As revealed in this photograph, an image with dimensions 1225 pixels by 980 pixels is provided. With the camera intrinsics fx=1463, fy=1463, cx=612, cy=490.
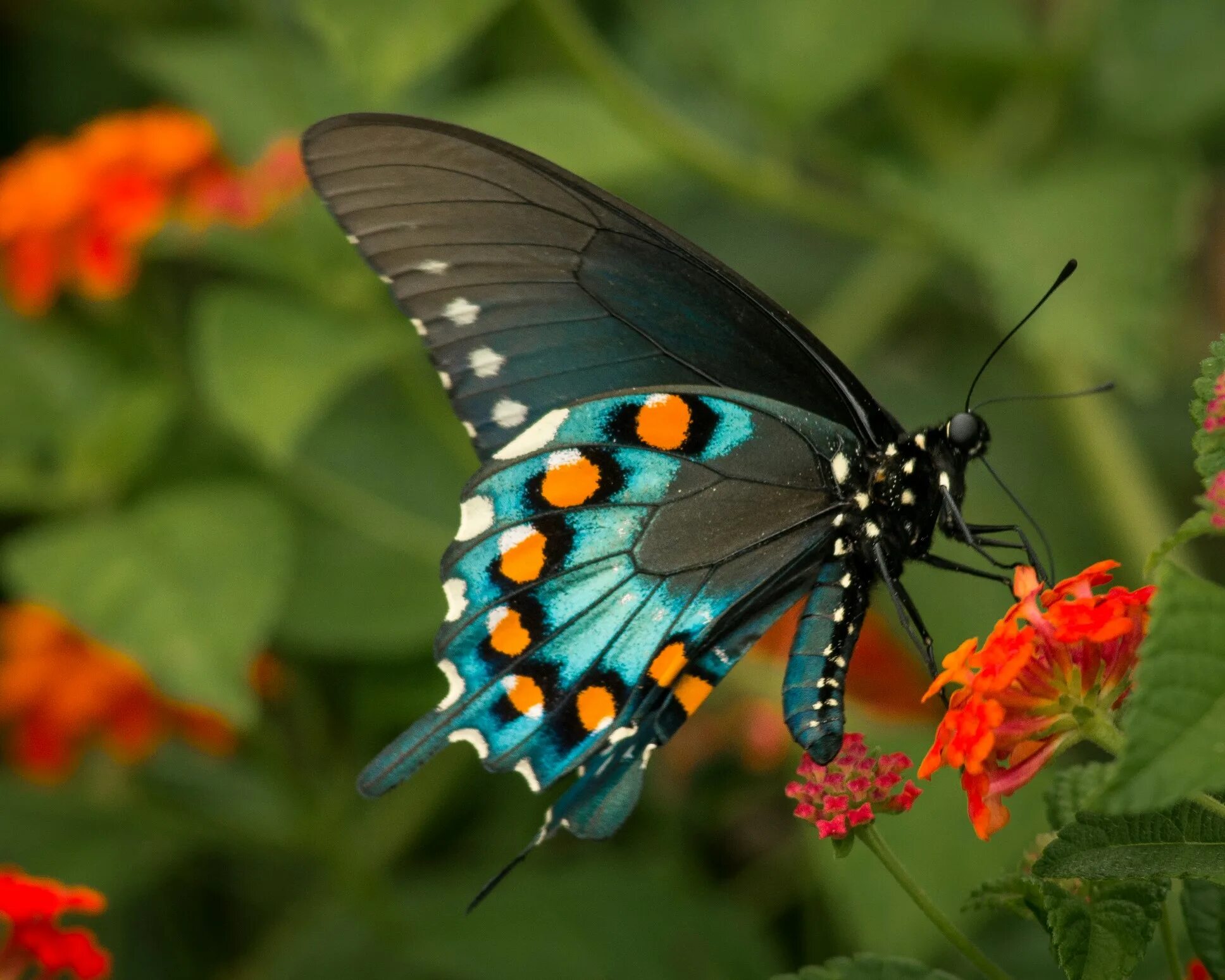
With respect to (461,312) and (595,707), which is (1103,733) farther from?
A: (461,312)

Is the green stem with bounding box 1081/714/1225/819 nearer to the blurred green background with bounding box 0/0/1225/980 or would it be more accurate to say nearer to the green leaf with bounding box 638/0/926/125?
the blurred green background with bounding box 0/0/1225/980

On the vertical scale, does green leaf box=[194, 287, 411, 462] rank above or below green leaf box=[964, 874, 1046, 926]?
above

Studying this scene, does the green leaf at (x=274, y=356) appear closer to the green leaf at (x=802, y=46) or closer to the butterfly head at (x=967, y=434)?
the green leaf at (x=802, y=46)

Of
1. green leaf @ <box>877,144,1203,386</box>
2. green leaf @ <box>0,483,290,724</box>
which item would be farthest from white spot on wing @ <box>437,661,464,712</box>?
green leaf @ <box>877,144,1203,386</box>

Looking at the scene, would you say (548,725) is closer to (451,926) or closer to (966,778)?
(966,778)

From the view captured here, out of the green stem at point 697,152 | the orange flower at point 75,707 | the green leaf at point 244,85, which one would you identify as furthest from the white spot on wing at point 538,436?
the green leaf at point 244,85

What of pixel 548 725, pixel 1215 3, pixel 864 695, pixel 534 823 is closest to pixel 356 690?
pixel 534 823

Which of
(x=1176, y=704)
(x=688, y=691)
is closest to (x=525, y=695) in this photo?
(x=688, y=691)
